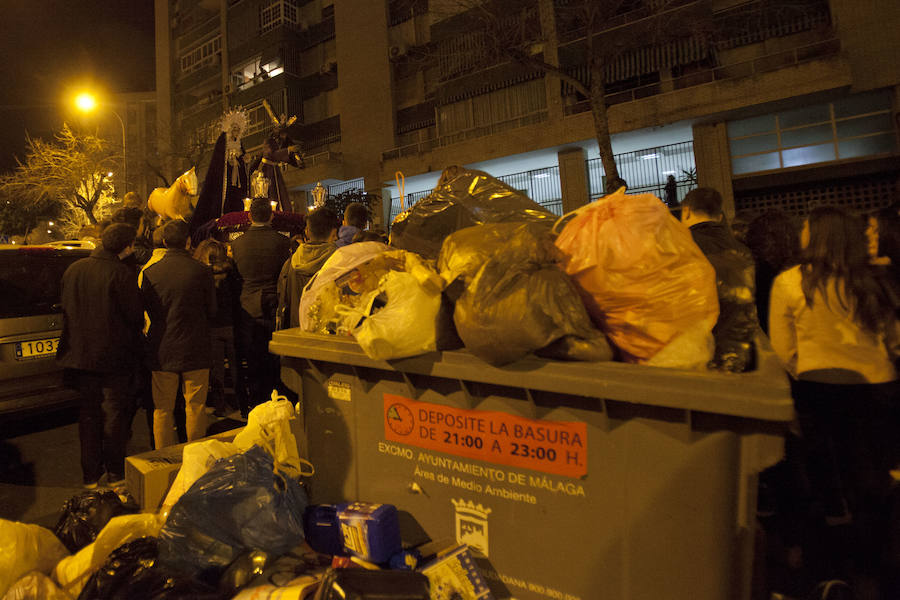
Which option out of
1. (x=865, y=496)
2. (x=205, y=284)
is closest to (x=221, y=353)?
(x=205, y=284)

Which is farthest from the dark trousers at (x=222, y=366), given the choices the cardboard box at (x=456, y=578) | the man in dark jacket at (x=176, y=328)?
the cardboard box at (x=456, y=578)

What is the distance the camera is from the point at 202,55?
34.1 meters

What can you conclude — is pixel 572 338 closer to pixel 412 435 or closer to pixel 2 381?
→ pixel 412 435

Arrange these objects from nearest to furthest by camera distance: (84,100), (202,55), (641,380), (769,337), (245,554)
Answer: (641,380) < (245,554) < (769,337) < (84,100) < (202,55)

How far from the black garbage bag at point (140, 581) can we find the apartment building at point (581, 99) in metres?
11.9

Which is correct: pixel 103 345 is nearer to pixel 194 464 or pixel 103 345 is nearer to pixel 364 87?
pixel 194 464

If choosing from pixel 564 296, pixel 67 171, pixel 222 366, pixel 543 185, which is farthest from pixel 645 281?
pixel 67 171

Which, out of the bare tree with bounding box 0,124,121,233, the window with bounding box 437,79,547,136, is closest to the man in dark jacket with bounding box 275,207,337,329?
the window with bounding box 437,79,547,136

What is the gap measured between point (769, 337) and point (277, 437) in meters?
2.77

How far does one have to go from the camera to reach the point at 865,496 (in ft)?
8.38

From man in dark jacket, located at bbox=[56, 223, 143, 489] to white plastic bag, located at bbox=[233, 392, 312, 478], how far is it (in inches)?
62.0

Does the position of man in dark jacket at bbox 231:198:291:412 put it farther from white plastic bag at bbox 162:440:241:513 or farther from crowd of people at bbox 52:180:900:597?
white plastic bag at bbox 162:440:241:513

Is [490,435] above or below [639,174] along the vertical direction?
below

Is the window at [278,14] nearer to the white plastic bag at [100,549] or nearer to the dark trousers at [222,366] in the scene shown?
the dark trousers at [222,366]
